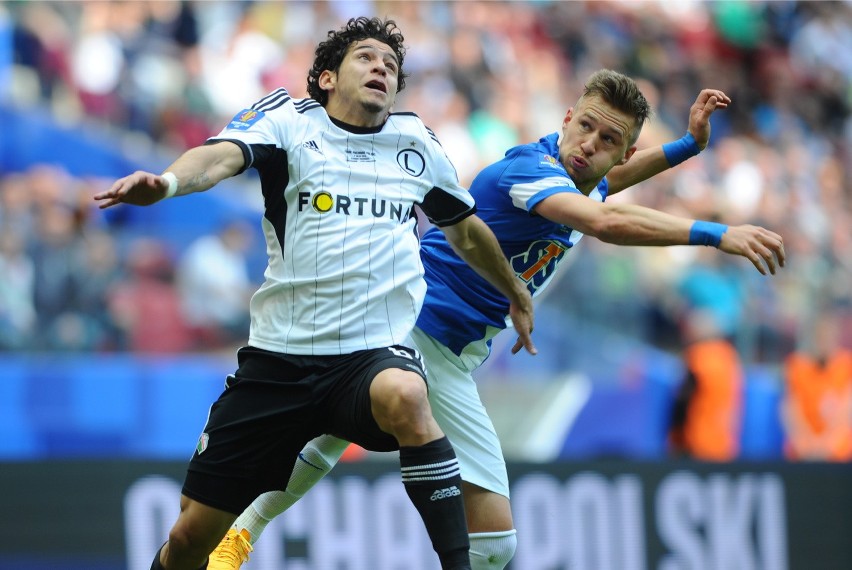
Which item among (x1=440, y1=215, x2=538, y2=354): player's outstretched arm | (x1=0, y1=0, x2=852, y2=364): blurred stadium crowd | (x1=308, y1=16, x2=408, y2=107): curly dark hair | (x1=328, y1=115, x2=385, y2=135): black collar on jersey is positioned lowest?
(x1=440, y1=215, x2=538, y2=354): player's outstretched arm

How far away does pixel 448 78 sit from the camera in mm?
13734

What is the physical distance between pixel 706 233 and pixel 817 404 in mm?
7223

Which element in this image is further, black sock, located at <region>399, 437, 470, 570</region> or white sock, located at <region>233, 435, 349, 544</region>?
white sock, located at <region>233, 435, 349, 544</region>

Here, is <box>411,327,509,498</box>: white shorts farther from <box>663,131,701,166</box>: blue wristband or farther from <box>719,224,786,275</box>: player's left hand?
<box>719,224,786,275</box>: player's left hand

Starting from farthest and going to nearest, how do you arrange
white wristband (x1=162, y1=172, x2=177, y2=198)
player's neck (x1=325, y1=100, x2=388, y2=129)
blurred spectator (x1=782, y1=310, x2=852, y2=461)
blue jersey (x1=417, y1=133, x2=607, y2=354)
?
1. blurred spectator (x1=782, y1=310, x2=852, y2=461)
2. blue jersey (x1=417, y1=133, x2=607, y2=354)
3. player's neck (x1=325, y1=100, x2=388, y2=129)
4. white wristband (x1=162, y1=172, x2=177, y2=198)

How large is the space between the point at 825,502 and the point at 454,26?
757 centimetres

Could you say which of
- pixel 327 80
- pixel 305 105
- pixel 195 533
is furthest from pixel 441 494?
pixel 327 80

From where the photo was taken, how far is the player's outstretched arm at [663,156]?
20.1 feet

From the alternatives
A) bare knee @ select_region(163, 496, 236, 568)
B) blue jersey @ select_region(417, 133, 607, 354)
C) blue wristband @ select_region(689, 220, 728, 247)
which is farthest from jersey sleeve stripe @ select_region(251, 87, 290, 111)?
blue wristband @ select_region(689, 220, 728, 247)

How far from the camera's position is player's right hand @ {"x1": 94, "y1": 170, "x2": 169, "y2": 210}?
4.26 meters

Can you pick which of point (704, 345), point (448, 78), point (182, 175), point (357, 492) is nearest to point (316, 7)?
point (448, 78)

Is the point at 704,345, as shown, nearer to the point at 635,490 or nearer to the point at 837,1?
the point at 635,490

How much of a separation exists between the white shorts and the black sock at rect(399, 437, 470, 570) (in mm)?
1124

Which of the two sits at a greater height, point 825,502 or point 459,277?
point 459,277
